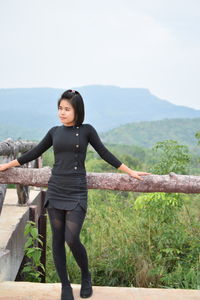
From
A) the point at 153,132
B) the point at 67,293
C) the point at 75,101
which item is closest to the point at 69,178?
the point at 75,101

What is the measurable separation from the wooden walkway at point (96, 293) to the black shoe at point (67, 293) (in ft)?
0.23

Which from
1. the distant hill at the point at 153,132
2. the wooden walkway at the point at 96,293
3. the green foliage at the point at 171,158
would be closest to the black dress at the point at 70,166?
the wooden walkway at the point at 96,293

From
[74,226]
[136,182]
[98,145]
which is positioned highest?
[98,145]

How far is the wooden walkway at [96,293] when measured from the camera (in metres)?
2.96

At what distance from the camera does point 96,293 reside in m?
3.01

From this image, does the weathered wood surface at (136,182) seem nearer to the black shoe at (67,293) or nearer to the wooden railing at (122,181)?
the wooden railing at (122,181)

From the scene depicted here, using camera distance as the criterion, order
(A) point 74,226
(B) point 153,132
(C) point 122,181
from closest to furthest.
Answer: (A) point 74,226, (C) point 122,181, (B) point 153,132

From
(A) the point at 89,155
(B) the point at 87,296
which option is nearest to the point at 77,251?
(B) the point at 87,296

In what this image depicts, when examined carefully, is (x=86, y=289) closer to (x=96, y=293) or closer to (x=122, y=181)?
(x=96, y=293)

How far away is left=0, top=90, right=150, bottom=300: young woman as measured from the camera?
9.02 ft

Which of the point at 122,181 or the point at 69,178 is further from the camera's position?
the point at 122,181

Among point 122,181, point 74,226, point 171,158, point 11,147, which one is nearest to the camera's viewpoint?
point 74,226

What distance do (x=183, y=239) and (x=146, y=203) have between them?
2.45 feet

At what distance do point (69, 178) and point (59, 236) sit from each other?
46cm
